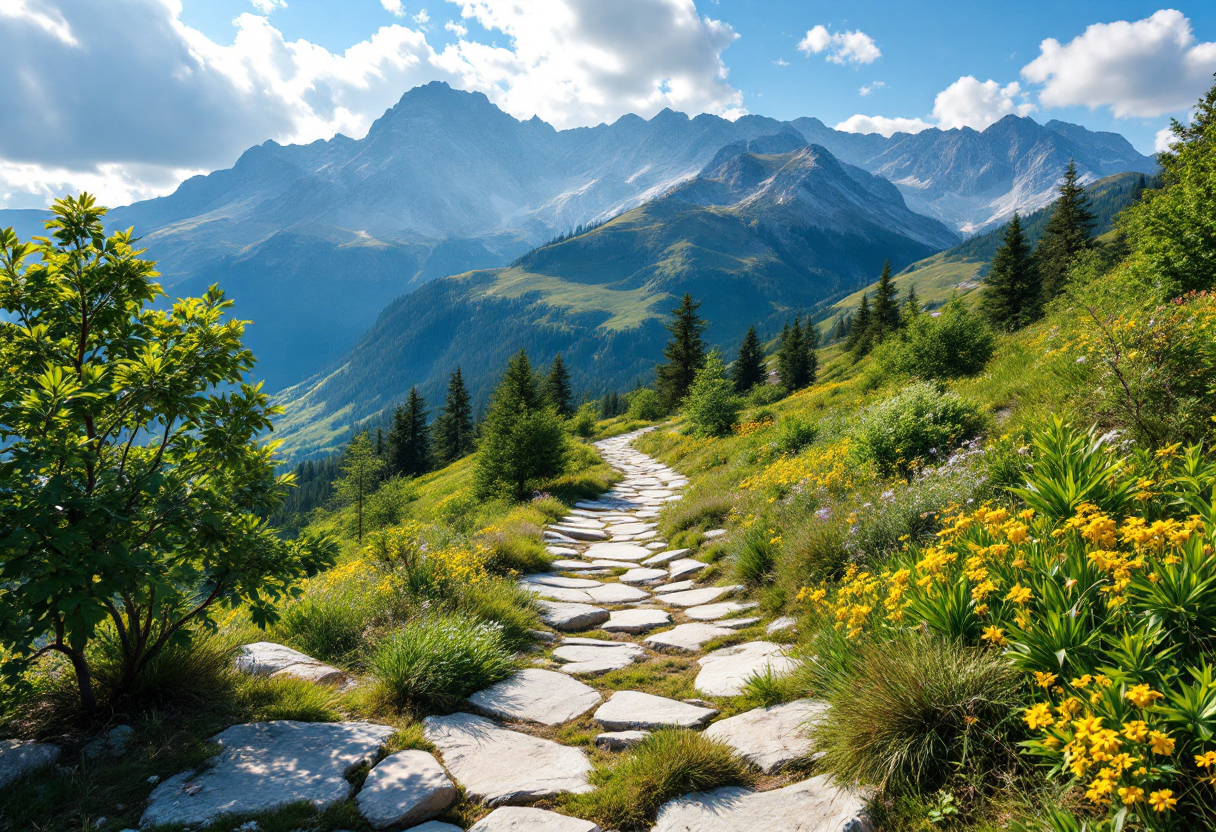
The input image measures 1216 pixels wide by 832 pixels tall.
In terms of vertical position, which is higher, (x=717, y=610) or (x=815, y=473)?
(x=815, y=473)

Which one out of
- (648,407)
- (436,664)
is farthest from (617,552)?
(648,407)

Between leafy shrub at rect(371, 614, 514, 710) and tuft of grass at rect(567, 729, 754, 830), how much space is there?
1.41 m

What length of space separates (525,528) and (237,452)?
214 inches

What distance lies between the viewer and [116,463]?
125 inches

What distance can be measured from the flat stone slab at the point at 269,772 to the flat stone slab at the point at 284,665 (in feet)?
2.34

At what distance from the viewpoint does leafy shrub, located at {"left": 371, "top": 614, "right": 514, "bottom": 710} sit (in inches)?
144

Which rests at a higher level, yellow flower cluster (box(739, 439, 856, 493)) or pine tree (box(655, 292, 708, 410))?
pine tree (box(655, 292, 708, 410))

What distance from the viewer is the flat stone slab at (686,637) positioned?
4.77m

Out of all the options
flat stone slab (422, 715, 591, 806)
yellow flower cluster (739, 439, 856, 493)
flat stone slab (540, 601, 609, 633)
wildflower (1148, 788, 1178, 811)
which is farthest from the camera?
yellow flower cluster (739, 439, 856, 493)

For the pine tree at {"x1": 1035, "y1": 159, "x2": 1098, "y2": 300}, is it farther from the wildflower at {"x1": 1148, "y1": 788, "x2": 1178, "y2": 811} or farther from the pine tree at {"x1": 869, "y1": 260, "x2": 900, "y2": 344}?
the wildflower at {"x1": 1148, "y1": 788, "x2": 1178, "y2": 811}

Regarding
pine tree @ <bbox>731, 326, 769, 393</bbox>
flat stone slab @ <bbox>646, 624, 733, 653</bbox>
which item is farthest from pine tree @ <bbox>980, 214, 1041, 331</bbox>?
flat stone slab @ <bbox>646, 624, 733, 653</bbox>

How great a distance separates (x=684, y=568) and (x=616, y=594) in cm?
110

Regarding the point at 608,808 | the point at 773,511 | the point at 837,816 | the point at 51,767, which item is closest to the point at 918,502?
the point at 773,511

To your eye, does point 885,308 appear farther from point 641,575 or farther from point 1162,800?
point 1162,800
